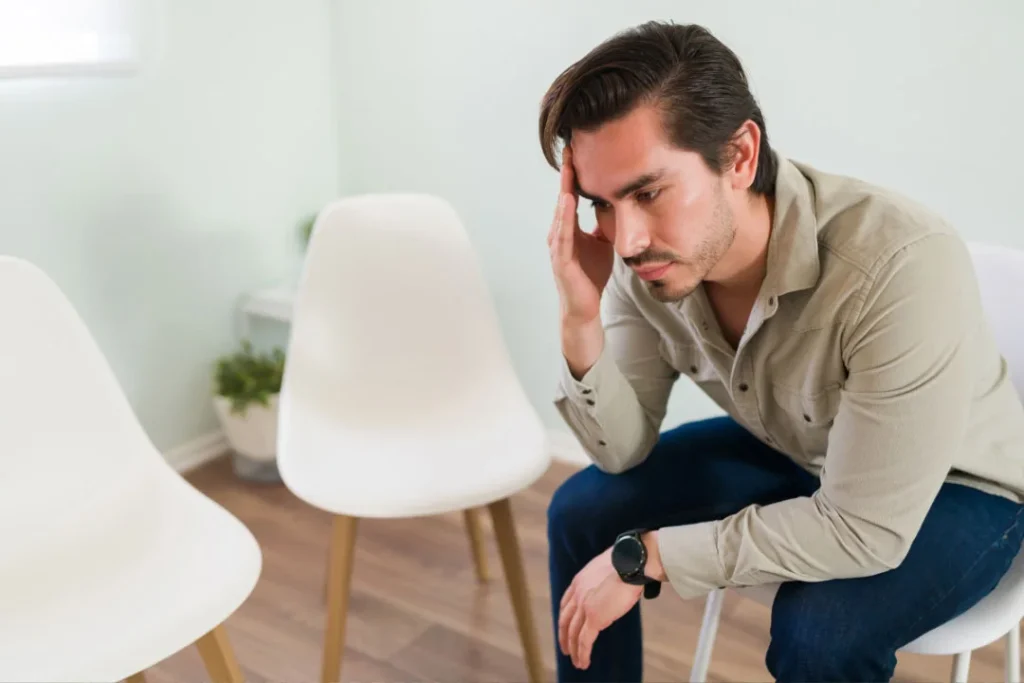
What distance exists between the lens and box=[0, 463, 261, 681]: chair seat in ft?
3.85

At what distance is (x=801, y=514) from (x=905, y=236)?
337 mm

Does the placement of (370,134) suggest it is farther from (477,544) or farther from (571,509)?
(571,509)

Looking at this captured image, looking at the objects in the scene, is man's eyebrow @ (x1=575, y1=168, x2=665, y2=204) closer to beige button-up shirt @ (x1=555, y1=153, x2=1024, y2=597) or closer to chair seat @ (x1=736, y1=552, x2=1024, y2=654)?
beige button-up shirt @ (x1=555, y1=153, x2=1024, y2=597)

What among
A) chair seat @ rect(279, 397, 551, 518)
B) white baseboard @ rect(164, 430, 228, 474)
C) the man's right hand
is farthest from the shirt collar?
white baseboard @ rect(164, 430, 228, 474)

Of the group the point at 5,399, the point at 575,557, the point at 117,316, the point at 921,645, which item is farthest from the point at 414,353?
the point at 921,645

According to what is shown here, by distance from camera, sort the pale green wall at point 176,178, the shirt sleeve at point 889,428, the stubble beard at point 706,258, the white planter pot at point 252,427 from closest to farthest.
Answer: the shirt sleeve at point 889,428 → the stubble beard at point 706,258 → the pale green wall at point 176,178 → the white planter pot at point 252,427

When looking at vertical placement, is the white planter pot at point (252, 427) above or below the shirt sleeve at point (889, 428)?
below

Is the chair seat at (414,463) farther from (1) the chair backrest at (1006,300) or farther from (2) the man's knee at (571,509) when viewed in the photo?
(1) the chair backrest at (1006,300)

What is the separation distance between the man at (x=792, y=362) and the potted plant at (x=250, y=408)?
1211 millimetres

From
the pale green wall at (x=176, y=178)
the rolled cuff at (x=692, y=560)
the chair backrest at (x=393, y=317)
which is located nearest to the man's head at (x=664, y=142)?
the rolled cuff at (x=692, y=560)

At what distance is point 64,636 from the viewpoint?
3.97ft

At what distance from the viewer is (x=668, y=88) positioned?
117 cm

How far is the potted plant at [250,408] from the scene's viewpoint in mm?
2389

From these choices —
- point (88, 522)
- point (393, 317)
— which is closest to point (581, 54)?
point (393, 317)
